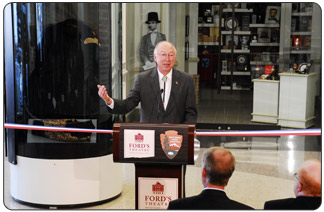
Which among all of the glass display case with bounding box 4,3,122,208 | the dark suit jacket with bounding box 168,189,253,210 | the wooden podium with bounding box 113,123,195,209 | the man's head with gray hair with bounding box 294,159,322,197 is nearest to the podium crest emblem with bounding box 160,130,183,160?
the wooden podium with bounding box 113,123,195,209

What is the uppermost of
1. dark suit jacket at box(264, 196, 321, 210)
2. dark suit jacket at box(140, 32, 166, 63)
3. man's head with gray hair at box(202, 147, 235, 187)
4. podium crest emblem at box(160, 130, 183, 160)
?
dark suit jacket at box(140, 32, 166, 63)

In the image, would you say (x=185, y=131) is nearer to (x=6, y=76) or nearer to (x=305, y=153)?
(x=6, y=76)

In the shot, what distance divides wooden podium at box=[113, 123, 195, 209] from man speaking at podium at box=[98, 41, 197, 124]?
39.4 inches

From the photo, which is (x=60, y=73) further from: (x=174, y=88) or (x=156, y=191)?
(x=156, y=191)

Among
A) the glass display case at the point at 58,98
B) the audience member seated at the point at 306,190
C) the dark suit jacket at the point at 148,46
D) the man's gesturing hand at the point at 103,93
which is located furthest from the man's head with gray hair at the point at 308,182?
the dark suit jacket at the point at 148,46

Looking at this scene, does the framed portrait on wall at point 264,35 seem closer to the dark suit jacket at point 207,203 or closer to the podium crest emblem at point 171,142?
the podium crest emblem at point 171,142

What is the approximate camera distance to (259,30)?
659cm

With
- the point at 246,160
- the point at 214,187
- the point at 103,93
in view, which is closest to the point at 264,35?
the point at 246,160

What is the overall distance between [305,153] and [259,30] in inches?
60.4

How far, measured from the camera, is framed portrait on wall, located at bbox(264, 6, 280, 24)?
6.58 meters

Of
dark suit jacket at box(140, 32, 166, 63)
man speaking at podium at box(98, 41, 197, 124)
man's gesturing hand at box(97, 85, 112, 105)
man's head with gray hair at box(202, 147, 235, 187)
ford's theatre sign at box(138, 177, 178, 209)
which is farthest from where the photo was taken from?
dark suit jacket at box(140, 32, 166, 63)

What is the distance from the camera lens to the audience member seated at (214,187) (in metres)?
2.80

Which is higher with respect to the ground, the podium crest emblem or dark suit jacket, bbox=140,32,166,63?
dark suit jacket, bbox=140,32,166,63

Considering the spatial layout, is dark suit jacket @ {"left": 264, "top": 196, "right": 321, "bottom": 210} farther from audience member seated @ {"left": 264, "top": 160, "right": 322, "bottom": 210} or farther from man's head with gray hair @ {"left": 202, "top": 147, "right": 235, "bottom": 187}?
man's head with gray hair @ {"left": 202, "top": 147, "right": 235, "bottom": 187}
